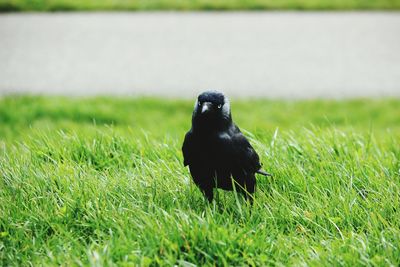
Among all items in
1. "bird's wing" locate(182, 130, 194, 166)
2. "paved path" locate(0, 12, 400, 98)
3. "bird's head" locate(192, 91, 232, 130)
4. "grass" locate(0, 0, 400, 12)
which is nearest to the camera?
"bird's head" locate(192, 91, 232, 130)

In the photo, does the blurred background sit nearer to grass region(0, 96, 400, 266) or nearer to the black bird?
grass region(0, 96, 400, 266)

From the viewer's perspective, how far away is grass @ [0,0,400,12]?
9852 millimetres

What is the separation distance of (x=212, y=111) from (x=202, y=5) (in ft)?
24.1

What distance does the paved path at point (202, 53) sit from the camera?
7.10 metres

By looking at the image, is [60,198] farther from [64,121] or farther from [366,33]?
[366,33]

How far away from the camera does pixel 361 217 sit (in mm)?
3178

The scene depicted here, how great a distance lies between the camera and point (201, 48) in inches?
328

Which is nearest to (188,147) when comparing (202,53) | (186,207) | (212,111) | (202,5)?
(212,111)

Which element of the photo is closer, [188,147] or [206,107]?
[206,107]

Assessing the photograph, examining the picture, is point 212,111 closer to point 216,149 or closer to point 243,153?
point 216,149

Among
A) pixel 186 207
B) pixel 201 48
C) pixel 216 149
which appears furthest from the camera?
pixel 201 48

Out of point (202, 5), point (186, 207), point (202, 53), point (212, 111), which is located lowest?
point (186, 207)

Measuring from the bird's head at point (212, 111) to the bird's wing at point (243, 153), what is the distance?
3.9 inches

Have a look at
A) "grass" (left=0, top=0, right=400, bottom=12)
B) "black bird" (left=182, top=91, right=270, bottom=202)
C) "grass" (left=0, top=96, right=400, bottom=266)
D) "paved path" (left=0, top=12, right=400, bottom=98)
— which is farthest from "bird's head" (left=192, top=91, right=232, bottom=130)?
"grass" (left=0, top=0, right=400, bottom=12)
